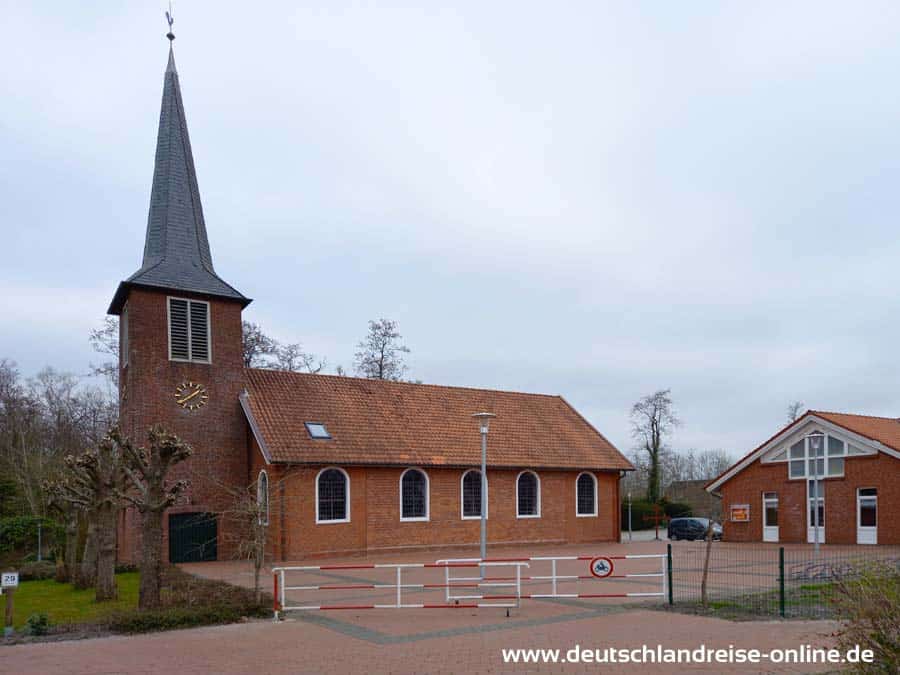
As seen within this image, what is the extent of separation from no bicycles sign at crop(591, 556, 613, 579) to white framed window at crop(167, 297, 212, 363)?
1648 cm

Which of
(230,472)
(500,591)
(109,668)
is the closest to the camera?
(109,668)

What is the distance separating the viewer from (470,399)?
3356 centimetres

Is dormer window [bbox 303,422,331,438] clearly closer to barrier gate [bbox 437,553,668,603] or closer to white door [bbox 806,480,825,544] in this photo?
barrier gate [bbox 437,553,668,603]

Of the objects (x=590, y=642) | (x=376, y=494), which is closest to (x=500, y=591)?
(x=590, y=642)

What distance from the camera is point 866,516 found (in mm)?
28078

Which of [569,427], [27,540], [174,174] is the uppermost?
[174,174]

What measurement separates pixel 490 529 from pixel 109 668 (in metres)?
21.2

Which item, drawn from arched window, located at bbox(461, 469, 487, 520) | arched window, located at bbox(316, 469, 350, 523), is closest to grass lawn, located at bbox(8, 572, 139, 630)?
arched window, located at bbox(316, 469, 350, 523)

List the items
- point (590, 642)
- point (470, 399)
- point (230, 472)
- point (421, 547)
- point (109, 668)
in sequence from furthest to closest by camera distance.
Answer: point (470, 399) → point (421, 547) → point (230, 472) → point (590, 642) → point (109, 668)

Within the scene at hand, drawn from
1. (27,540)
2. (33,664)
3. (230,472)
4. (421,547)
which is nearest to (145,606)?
(33,664)

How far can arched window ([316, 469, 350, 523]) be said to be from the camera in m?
25.7

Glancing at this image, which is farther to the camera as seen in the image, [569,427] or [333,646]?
[569,427]

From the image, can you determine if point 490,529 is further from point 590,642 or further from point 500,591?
point 590,642

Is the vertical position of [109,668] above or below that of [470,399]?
below
